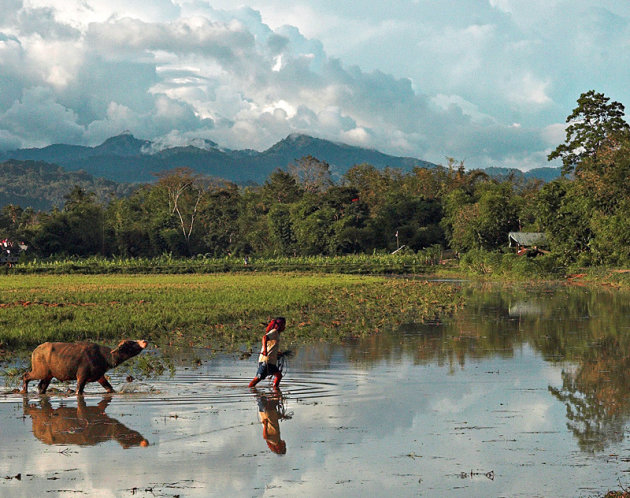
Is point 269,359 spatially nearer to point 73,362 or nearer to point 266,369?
point 266,369

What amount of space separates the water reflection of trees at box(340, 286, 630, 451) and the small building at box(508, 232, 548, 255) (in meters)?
29.4

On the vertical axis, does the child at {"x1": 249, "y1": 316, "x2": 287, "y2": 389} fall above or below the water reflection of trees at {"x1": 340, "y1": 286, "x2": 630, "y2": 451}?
above

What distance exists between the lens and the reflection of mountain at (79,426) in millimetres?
9516

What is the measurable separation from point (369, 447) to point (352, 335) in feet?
40.1

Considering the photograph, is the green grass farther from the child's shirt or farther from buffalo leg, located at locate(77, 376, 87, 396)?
buffalo leg, located at locate(77, 376, 87, 396)

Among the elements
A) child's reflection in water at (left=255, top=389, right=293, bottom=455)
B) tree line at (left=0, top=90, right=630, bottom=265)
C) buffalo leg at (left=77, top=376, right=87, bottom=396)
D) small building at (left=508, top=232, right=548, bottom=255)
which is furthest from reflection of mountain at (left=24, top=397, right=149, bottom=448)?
small building at (left=508, top=232, right=548, bottom=255)

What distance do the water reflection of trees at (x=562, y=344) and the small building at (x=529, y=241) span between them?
1159 inches

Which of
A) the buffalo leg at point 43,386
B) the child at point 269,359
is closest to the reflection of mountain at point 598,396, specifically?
the child at point 269,359

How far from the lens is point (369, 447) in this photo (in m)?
9.30

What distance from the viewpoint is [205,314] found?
24688 millimetres

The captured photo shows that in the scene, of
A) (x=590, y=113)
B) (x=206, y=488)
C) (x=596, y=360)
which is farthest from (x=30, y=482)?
(x=590, y=113)

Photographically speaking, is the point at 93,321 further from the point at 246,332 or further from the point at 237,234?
the point at 237,234

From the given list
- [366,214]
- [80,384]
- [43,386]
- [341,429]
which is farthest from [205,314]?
[366,214]

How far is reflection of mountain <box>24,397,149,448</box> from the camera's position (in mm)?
9516
